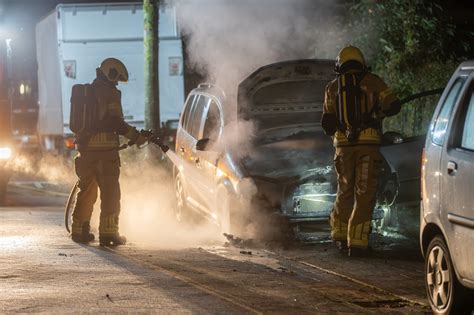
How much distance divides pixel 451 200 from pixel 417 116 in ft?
31.1

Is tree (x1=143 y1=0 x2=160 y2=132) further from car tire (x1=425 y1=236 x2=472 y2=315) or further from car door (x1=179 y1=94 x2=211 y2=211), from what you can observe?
car tire (x1=425 y1=236 x2=472 y2=315)

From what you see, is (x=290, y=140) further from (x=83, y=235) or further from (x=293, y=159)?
(x=83, y=235)

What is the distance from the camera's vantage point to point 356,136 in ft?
34.7

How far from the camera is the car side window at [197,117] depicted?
13469 mm

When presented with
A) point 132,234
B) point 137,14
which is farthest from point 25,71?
point 132,234

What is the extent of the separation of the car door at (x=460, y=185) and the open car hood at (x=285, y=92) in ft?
16.2

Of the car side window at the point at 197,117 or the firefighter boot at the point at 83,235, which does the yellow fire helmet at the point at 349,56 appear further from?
the firefighter boot at the point at 83,235

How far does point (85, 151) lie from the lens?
11.7 metres

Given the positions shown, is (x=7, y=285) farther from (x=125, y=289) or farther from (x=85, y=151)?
(x=85, y=151)

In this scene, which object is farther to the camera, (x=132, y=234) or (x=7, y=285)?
(x=132, y=234)

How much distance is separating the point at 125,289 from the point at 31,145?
20790mm

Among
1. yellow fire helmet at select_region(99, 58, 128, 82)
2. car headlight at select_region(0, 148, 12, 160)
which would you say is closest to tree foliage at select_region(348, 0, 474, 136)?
car headlight at select_region(0, 148, 12, 160)

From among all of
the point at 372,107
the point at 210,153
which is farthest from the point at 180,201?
the point at 372,107

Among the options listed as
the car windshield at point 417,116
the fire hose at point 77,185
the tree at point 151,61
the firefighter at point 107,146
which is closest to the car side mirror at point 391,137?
the fire hose at point 77,185
